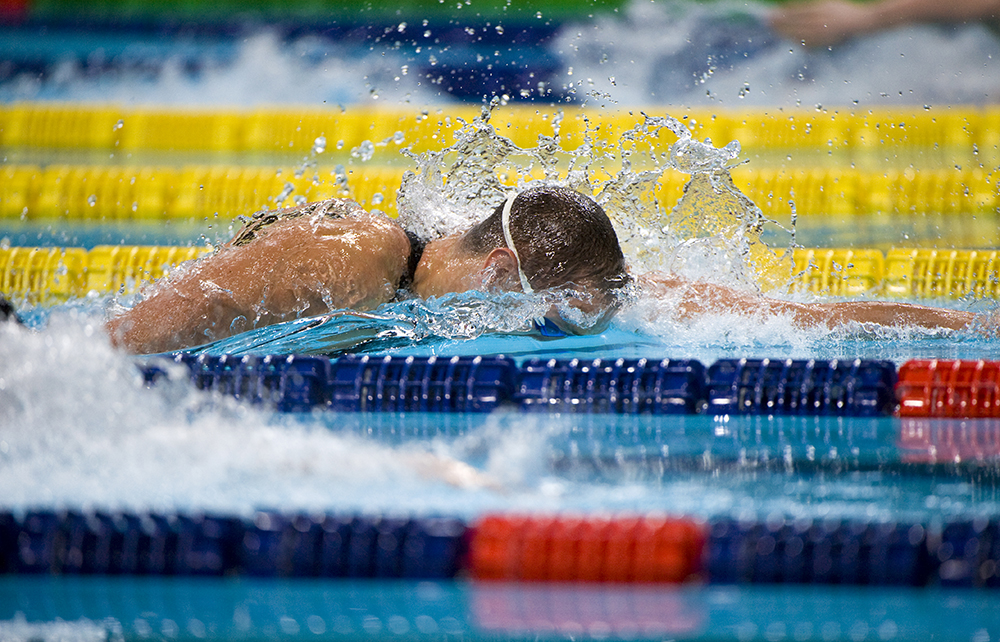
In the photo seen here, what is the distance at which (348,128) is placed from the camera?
288 inches

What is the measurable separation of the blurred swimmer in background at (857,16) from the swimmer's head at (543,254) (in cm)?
821

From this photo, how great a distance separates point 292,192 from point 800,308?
358 cm

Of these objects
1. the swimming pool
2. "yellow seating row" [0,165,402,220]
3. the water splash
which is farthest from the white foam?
"yellow seating row" [0,165,402,220]

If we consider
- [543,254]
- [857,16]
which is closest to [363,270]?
[543,254]

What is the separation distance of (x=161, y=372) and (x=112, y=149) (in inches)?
225

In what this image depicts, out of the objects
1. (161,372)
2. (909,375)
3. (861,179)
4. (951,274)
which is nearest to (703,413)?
(909,375)

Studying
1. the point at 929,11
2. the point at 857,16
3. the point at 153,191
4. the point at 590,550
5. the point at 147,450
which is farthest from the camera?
the point at 857,16

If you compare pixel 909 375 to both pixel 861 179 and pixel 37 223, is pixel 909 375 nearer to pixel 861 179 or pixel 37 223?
pixel 861 179

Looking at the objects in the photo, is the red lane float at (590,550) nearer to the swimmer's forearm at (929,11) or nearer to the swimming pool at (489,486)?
the swimming pool at (489,486)

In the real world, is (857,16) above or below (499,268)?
above

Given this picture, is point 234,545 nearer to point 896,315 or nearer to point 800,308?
point 800,308

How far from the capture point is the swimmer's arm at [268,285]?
97.6 inches

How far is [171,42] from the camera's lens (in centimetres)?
1113

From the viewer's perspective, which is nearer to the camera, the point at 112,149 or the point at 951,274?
the point at 951,274
